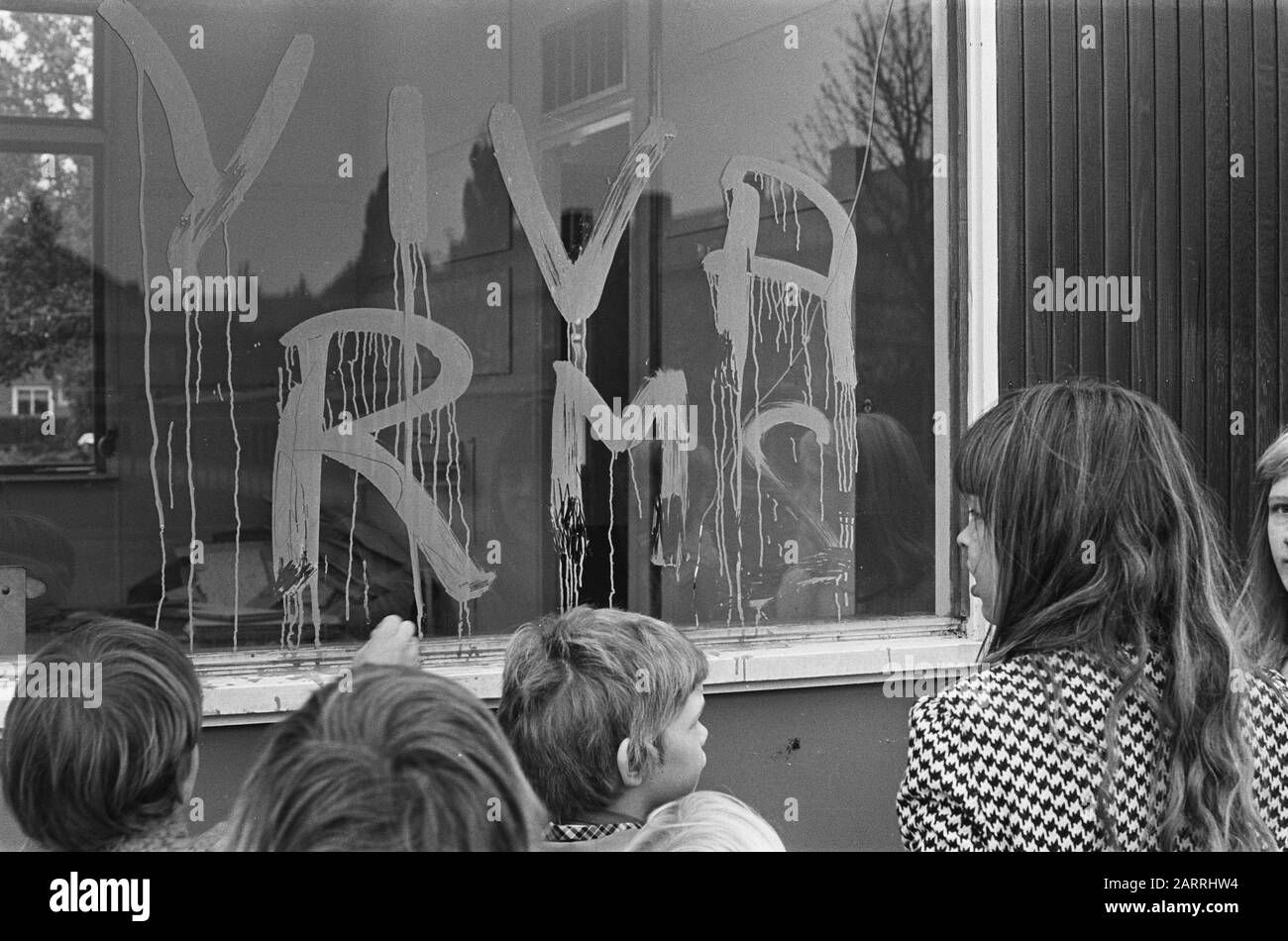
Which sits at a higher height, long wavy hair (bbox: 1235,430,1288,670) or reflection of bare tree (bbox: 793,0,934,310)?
reflection of bare tree (bbox: 793,0,934,310)

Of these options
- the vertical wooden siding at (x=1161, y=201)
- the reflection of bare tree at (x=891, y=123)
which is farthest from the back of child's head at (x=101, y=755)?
the vertical wooden siding at (x=1161, y=201)

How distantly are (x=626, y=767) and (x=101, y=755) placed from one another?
78 cm

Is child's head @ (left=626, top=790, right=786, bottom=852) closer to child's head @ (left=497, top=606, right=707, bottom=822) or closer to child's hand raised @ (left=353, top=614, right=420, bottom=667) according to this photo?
child's head @ (left=497, top=606, right=707, bottom=822)

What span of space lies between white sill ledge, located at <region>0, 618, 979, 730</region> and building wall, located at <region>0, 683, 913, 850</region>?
65 millimetres

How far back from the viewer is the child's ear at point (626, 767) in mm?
1981

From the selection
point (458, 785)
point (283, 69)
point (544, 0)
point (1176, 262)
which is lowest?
point (458, 785)

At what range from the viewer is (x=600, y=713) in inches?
79.0

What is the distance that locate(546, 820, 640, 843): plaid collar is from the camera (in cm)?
186

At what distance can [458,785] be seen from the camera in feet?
4.59

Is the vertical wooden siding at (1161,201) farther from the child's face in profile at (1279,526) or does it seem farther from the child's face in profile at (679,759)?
the child's face in profile at (679,759)

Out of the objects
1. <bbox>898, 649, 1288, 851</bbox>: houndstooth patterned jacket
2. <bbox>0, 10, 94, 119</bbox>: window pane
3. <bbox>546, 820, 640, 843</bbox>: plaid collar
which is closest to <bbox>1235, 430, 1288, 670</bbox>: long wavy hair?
<bbox>898, 649, 1288, 851</bbox>: houndstooth patterned jacket

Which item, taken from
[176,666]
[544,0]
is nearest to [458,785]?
[176,666]

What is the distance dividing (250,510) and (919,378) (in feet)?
7.20
